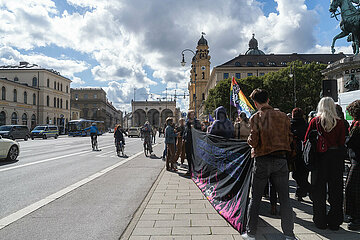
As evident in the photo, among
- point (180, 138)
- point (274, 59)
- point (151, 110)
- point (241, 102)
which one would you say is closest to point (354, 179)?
point (241, 102)

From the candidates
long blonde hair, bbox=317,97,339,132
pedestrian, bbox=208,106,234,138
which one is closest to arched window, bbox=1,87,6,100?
pedestrian, bbox=208,106,234,138

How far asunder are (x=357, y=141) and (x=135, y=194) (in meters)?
4.61

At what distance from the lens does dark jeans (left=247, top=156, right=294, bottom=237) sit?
346 cm

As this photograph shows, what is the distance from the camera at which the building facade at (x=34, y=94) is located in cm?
5166

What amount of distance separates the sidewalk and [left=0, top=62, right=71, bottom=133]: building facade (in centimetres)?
5374

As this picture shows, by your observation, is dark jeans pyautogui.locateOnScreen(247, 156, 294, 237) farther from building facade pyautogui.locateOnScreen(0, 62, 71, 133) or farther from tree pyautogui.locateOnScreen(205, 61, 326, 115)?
building facade pyautogui.locateOnScreen(0, 62, 71, 133)

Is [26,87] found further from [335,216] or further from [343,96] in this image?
[335,216]

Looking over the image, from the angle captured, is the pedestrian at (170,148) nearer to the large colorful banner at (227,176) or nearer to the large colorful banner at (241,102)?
the large colorful banner at (241,102)

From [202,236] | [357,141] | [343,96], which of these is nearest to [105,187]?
[202,236]

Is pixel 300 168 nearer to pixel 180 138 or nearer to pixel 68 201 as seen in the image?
pixel 68 201

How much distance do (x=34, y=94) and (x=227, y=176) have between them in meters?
65.1

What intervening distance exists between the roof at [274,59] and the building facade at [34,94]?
4363 cm

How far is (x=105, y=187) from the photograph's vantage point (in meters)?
6.98

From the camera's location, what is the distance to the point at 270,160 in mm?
3486
